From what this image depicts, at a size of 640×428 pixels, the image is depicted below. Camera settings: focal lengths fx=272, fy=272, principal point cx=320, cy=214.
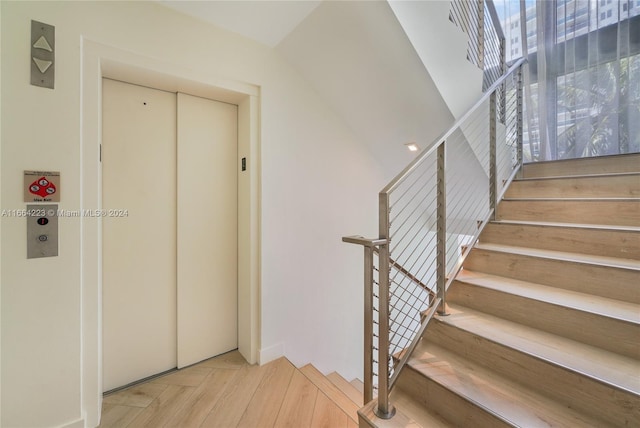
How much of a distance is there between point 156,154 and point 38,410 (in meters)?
1.49

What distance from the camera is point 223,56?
6.09 ft

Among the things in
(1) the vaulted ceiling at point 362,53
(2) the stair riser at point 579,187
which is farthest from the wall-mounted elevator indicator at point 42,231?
(2) the stair riser at point 579,187

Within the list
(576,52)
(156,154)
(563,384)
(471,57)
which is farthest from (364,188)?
(576,52)

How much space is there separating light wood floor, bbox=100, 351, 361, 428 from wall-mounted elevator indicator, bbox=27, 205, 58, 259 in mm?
982

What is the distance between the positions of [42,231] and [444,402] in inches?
83.3

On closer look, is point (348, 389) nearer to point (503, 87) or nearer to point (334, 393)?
point (334, 393)

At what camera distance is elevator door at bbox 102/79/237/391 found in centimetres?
175

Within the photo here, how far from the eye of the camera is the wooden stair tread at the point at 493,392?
1.09m

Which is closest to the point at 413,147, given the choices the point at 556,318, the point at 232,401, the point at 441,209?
the point at 441,209

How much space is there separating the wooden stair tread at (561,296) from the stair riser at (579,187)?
0.96 metres

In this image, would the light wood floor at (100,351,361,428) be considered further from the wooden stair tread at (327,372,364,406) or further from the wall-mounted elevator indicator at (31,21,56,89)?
the wall-mounted elevator indicator at (31,21,56,89)

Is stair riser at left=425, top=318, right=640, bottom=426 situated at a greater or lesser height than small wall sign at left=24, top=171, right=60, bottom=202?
lesser

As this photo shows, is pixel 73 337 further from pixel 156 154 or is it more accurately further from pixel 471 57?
pixel 471 57

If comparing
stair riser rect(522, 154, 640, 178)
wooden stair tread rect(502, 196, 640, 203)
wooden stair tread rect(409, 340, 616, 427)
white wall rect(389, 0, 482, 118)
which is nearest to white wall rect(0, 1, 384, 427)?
white wall rect(389, 0, 482, 118)
